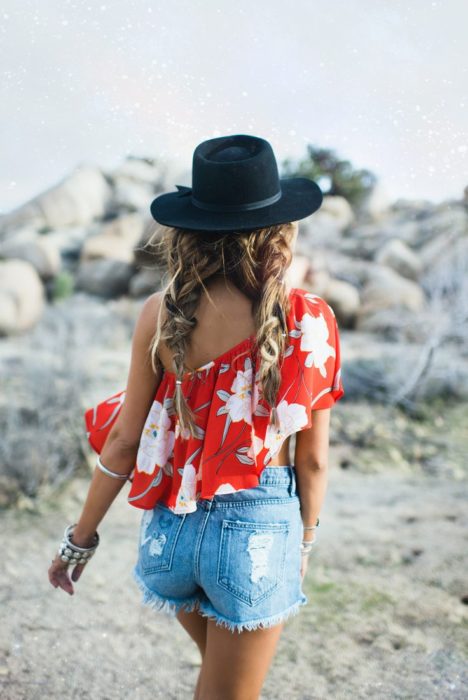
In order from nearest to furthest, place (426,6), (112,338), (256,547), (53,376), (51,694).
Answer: (256,547)
(51,694)
(426,6)
(53,376)
(112,338)

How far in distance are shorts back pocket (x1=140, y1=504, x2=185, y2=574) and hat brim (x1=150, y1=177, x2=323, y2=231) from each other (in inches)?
26.2

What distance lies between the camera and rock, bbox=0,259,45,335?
27.6 ft

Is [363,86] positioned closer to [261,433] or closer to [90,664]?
[261,433]

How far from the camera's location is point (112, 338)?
7527mm

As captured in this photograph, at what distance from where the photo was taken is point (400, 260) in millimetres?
10500

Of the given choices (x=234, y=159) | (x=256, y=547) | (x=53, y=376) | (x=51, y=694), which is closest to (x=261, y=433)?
(x=256, y=547)

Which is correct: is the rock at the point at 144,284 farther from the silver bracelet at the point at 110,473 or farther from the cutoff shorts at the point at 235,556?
the cutoff shorts at the point at 235,556

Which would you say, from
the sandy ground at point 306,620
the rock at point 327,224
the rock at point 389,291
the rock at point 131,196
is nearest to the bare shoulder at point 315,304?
the sandy ground at point 306,620

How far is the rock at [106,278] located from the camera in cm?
A: 1026

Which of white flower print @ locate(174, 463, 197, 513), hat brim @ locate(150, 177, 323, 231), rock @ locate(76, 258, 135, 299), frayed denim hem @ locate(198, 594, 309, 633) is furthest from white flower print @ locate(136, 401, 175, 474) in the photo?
rock @ locate(76, 258, 135, 299)

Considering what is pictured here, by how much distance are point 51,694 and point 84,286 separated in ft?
27.5

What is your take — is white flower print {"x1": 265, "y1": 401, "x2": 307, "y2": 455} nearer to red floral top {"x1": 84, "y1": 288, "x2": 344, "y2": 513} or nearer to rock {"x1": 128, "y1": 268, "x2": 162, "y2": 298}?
red floral top {"x1": 84, "y1": 288, "x2": 344, "y2": 513}

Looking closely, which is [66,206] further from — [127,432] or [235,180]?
[235,180]

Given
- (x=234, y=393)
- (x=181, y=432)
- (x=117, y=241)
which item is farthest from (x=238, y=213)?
(x=117, y=241)
